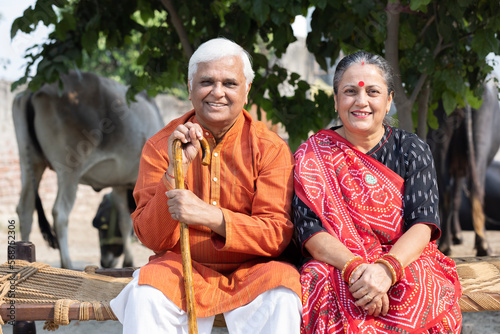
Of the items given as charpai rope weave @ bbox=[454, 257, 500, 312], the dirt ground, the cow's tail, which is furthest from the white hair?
the cow's tail

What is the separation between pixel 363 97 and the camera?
2404 millimetres

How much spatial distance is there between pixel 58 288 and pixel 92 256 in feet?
18.0

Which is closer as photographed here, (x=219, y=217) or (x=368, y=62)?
(x=219, y=217)

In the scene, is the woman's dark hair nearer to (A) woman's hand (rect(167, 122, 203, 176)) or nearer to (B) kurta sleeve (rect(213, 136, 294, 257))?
(B) kurta sleeve (rect(213, 136, 294, 257))

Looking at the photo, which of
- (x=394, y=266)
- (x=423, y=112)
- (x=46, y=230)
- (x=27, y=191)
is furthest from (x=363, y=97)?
(x=46, y=230)

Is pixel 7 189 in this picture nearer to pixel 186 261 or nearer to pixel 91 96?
pixel 91 96

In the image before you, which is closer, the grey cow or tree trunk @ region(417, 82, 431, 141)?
tree trunk @ region(417, 82, 431, 141)

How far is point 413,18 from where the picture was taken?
3.61 metres

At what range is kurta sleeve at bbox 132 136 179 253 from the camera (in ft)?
7.43

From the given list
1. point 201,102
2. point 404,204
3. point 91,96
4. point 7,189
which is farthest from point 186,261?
point 7,189

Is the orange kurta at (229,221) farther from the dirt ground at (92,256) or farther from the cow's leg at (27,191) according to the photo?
the cow's leg at (27,191)

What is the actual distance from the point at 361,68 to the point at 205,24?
1865 mm

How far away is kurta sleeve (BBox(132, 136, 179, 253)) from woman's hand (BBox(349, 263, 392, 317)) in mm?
735

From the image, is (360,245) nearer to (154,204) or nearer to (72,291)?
(154,204)
